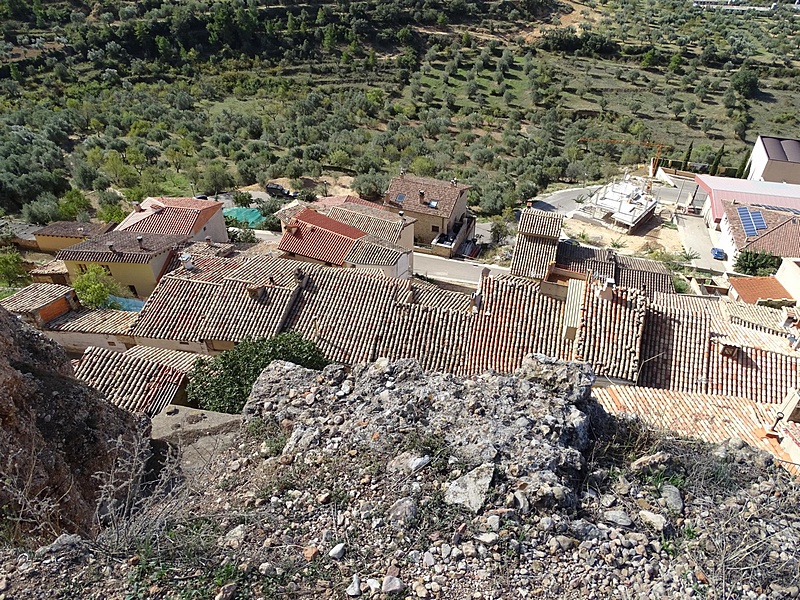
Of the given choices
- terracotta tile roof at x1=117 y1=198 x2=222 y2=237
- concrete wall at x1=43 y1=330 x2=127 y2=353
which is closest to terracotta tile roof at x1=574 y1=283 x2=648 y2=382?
concrete wall at x1=43 y1=330 x2=127 y2=353

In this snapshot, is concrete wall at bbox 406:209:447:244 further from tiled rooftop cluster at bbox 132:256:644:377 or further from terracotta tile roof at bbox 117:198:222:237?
tiled rooftop cluster at bbox 132:256:644:377

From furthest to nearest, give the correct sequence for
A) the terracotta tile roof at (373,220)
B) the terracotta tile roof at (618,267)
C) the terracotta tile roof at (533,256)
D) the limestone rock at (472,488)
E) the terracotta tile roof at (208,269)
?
the terracotta tile roof at (373,220) → the terracotta tile roof at (533,256) → the terracotta tile roof at (618,267) → the terracotta tile roof at (208,269) → the limestone rock at (472,488)

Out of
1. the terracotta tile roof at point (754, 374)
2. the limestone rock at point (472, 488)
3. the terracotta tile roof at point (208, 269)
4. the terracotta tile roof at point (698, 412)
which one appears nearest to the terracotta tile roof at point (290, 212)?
the terracotta tile roof at point (208, 269)

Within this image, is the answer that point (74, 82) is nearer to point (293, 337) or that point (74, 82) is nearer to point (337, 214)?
point (337, 214)

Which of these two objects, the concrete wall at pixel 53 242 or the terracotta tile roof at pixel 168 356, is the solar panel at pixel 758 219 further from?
the concrete wall at pixel 53 242

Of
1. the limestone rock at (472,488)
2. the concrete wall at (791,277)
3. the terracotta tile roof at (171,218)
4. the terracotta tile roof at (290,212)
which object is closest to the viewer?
the limestone rock at (472,488)

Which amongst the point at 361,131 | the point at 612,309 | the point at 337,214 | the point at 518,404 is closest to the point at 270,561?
the point at 518,404
